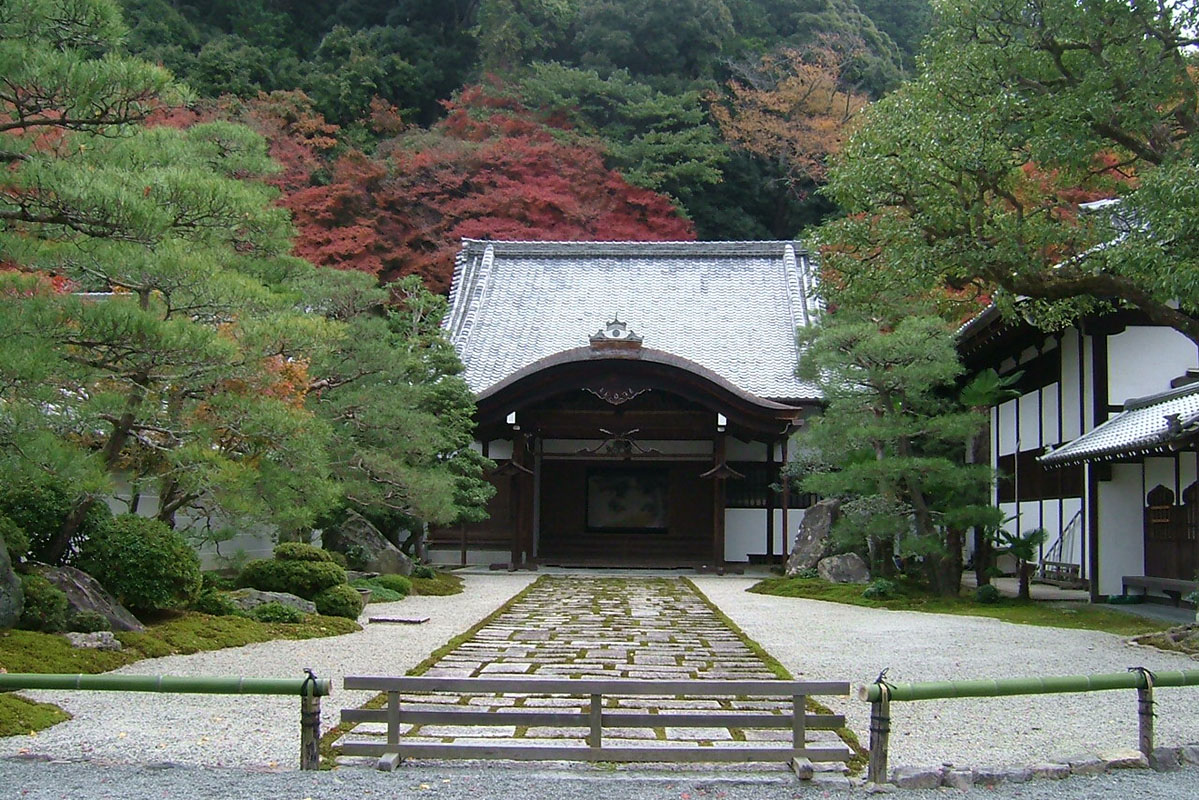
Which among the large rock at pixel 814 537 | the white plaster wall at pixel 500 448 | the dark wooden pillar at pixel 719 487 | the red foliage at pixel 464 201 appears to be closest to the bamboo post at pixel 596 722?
the large rock at pixel 814 537

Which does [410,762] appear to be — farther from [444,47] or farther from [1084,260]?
[444,47]

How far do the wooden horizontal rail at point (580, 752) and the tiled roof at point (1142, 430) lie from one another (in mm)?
6988

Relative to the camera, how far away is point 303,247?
26844 millimetres

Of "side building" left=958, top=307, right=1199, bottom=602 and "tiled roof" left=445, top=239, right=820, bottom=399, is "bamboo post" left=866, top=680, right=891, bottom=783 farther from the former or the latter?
"tiled roof" left=445, top=239, right=820, bottom=399

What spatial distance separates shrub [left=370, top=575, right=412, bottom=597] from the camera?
1391 centimetres

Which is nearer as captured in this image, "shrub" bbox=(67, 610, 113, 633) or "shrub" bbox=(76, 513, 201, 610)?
"shrub" bbox=(67, 610, 113, 633)

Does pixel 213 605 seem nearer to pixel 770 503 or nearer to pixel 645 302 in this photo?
pixel 770 503

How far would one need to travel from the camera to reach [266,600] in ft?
35.4

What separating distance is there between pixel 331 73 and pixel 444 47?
158 inches

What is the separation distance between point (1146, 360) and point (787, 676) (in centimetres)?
877

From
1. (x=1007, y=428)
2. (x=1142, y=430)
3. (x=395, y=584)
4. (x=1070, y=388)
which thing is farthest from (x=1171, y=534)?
(x=395, y=584)

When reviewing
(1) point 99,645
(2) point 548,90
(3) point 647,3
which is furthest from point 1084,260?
(3) point 647,3

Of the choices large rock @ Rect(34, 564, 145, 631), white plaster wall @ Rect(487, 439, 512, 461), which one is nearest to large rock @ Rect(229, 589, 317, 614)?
large rock @ Rect(34, 564, 145, 631)

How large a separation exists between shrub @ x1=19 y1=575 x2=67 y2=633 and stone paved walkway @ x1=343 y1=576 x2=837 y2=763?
2.96m
